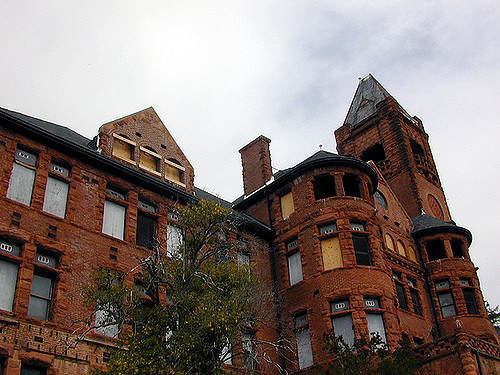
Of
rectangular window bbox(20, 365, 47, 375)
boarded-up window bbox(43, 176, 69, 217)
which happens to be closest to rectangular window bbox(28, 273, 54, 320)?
rectangular window bbox(20, 365, 47, 375)

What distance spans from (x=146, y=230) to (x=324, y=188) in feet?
33.7

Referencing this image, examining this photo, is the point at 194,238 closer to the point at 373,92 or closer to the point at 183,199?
the point at 183,199

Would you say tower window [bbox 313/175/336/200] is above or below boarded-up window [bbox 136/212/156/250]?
above

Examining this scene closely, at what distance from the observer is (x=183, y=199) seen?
2730 centimetres

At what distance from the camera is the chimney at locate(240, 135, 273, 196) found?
110 feet

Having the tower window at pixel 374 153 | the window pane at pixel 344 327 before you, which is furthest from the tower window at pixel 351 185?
the tower window at pixel 374 153

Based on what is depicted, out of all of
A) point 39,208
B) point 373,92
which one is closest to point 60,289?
point 39,208

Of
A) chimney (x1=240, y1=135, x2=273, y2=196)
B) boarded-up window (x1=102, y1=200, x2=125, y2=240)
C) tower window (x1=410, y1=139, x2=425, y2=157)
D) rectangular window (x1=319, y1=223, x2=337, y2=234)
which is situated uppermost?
tower window (x1=410, y1=139, x2=425, y2=157)

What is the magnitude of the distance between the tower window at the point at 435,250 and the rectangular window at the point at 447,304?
2871 mm

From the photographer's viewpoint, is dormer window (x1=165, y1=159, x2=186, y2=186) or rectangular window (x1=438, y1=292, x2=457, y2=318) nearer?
dormer window (x1=165, y1=159, x2=186, y2=186)

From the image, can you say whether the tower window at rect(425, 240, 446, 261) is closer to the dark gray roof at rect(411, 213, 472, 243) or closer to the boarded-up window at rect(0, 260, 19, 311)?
the dark gray roof at rect(411, 213, 472, 243)

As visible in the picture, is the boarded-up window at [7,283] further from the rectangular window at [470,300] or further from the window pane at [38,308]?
the rectangular window at [470,300]

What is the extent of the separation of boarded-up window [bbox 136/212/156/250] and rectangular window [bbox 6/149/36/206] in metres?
4.80

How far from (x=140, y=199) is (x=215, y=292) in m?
8.87
